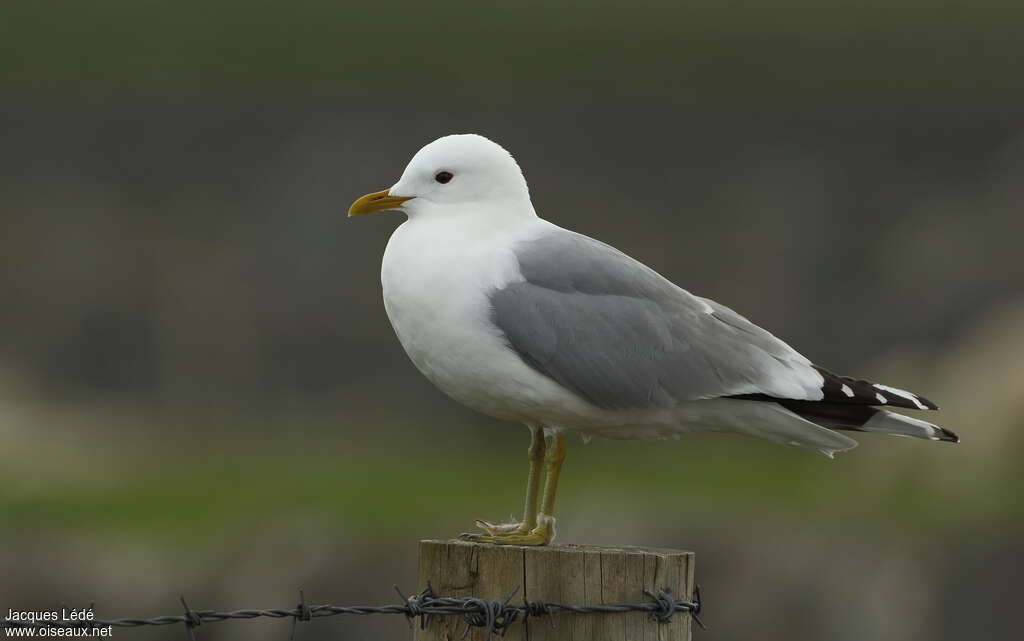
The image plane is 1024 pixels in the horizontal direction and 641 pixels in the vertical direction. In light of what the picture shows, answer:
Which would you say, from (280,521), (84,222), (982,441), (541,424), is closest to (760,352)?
(541,424)

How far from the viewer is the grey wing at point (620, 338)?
3.74m

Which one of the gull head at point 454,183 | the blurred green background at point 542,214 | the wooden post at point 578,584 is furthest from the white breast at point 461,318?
the blurred green background at point 542,214

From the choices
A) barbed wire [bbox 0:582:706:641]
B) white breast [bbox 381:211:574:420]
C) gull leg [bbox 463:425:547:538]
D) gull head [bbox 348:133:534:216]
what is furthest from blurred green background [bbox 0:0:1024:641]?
barbed wire [bbox 0:582:706:641]

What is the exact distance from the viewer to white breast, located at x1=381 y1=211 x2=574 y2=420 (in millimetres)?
3701

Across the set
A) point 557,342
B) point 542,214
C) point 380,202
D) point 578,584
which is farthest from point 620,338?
point 542,214

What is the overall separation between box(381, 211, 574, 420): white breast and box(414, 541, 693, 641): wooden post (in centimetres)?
58

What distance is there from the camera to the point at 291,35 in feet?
41.6

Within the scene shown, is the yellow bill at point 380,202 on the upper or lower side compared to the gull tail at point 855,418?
upper

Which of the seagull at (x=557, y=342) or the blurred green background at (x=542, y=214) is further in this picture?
the blurred green background at (x=542, y=214)

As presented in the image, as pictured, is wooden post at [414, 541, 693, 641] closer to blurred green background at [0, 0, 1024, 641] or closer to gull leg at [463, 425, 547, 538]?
gull leg at [463, 425, 547, 538]

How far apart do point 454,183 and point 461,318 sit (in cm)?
45

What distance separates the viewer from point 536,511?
3932 millimetres

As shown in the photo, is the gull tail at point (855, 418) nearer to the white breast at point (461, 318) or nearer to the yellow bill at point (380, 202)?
the white breast at point (461, 318)

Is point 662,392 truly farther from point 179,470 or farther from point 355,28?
point 355,28
